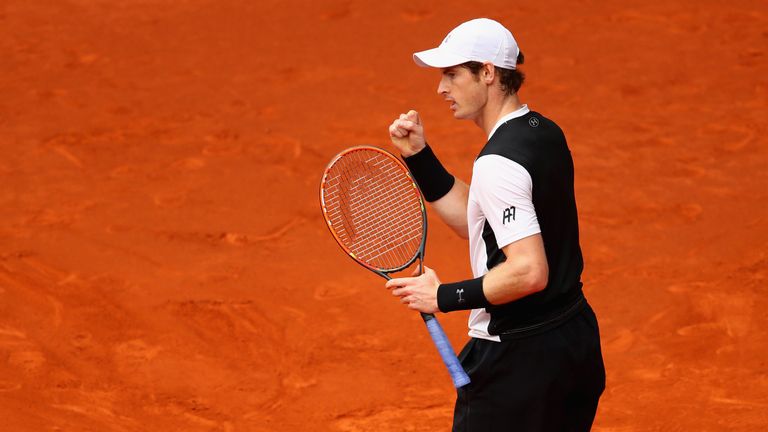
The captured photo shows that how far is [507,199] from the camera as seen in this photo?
2.90m

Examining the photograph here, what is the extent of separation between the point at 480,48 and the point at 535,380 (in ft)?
3.33

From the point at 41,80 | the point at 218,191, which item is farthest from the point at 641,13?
the point at 41,80

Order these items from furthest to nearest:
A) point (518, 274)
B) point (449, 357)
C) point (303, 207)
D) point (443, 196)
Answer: point (303, 207) < point (443, 196) < point (449, 357) < point (518, 274)

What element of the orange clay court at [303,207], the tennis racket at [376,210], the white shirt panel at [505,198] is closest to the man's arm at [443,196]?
the tennis racket at [376,210]

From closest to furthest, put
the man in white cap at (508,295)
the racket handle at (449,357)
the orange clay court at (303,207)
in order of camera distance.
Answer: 1. the man in white cap at (508,295)
2. the racket handle at (449,357)
3. the orange clay court at (303,207)

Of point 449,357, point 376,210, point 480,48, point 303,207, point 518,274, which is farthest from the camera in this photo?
point 303,207

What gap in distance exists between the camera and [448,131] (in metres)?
8.30

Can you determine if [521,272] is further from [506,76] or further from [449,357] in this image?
[506,76]

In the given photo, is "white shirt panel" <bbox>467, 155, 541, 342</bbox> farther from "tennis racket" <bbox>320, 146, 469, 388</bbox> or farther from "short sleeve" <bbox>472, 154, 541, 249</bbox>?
"tennis racket" <bbox>320, 146, 469, 388</bbox>

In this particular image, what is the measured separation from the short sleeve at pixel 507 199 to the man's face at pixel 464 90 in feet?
0.89

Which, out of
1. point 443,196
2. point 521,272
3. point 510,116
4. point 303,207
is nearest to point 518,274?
point 521,272

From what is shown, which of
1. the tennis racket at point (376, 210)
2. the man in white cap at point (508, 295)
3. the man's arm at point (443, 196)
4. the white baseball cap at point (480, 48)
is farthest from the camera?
Answer: the tennis racket at point (376, 210)

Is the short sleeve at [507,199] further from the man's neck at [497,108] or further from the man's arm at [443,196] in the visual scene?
the man's arm at [443,196]

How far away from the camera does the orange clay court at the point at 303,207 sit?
17.1 feet
